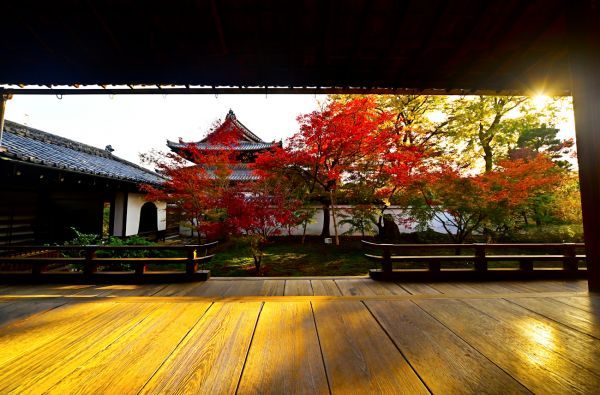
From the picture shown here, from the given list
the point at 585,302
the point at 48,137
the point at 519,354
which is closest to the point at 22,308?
the point at 519,354

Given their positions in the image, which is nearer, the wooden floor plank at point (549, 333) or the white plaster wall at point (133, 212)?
the wooden floor plank at point (549, 333)

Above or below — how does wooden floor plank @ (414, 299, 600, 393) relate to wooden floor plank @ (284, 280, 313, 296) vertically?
above

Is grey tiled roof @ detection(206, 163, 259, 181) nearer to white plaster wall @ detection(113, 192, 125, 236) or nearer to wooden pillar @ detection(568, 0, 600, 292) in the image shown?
white plaster wall @ detection(113, 192, 125, 236)

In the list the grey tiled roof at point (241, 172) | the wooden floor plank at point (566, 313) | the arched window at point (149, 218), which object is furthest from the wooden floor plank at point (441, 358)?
the grey tiled roof at point (241, 172)

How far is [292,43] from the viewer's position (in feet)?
9.16

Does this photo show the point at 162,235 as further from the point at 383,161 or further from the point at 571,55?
the point at 571,55

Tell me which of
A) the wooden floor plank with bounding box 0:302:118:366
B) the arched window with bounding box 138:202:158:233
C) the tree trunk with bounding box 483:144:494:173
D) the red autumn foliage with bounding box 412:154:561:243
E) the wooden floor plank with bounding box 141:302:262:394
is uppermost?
the tree trunk with bounding box 483:144:494:173

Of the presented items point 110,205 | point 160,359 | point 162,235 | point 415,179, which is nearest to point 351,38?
point 160,359

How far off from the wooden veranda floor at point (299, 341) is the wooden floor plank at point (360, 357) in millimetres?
10

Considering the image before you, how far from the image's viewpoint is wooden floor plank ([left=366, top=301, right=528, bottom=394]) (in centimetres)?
158

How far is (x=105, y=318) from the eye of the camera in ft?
8.45

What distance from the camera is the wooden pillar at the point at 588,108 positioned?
9.27ft

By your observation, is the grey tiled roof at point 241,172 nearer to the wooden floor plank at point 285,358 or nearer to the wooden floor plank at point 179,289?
the wooden floor plank at point 179,289

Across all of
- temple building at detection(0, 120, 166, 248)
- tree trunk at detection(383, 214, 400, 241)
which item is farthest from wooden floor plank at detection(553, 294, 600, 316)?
temple building at detection(0, 120, 166, 248)
